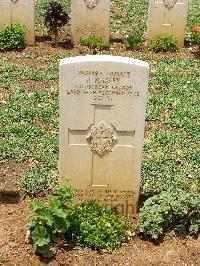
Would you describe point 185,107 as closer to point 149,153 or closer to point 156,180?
point 149,153

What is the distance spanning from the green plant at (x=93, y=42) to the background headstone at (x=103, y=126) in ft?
18.4

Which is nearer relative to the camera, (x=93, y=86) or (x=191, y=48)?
(x=93, y=86)

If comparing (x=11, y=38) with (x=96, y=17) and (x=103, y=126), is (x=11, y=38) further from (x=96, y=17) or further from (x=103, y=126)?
(x=103, y=126)

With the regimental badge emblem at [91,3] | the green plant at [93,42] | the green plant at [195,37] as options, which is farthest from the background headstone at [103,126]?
the green plant at [195,37]

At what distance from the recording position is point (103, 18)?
34.7ft

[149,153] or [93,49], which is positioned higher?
[93,49]

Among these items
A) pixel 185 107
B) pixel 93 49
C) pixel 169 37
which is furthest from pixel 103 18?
pixel 185 107

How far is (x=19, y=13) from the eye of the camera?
34.0ft

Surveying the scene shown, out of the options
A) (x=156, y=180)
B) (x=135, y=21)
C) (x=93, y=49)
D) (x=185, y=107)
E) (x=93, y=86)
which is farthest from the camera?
(x=135, y=21)

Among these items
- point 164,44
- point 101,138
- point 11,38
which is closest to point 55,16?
point 11,38

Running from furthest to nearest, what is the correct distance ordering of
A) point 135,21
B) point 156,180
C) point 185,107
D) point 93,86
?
1. point 135,21
2. point 185,107
3. point 156,180
4. point 93,86

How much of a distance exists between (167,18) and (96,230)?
22.0ft

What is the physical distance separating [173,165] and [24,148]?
1905 millimetres

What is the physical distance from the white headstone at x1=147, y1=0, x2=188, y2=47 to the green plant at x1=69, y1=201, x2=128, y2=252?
248 inches
